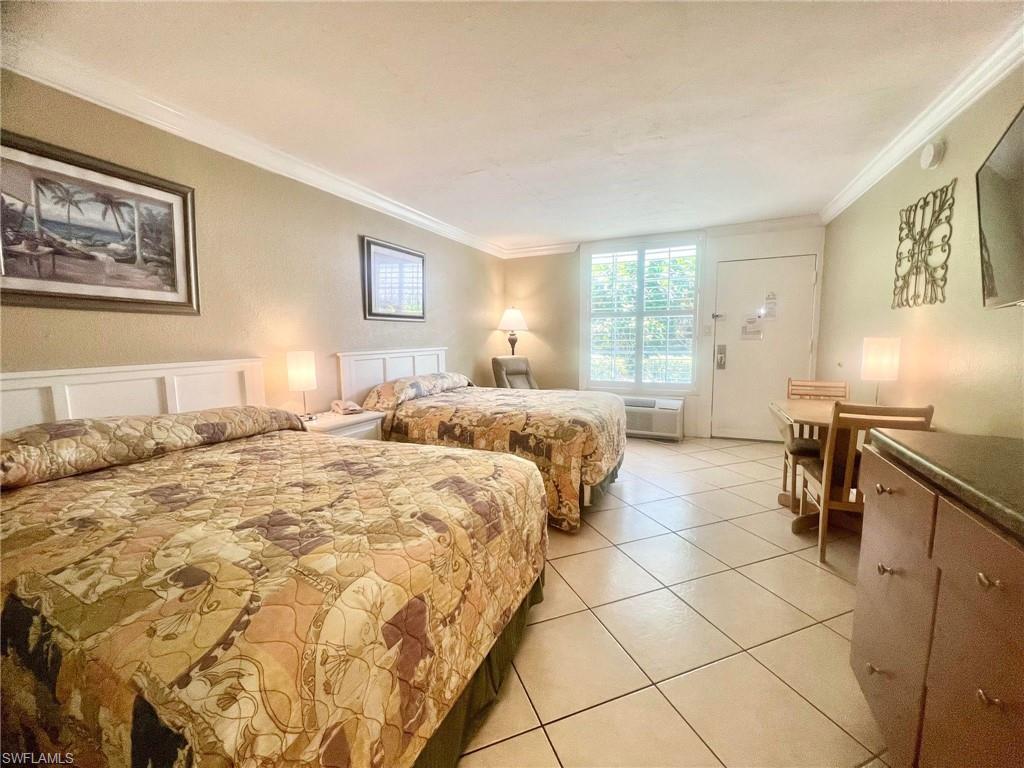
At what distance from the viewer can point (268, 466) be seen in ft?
5.32

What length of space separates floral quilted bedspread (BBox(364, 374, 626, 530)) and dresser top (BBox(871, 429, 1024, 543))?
151 cm

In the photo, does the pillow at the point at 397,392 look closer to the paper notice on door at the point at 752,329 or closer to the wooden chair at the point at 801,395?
the wooden chair at the point at 801,395

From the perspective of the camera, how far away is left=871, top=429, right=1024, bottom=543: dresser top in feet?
2.43

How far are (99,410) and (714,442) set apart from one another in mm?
5154

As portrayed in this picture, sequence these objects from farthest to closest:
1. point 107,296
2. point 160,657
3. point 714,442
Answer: point 714,442 < point 107,296 < point 160,657

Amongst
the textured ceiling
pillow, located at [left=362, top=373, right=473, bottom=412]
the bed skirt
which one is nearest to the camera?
the bed skirt

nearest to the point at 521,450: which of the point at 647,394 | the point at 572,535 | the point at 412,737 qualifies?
the point at 572,535

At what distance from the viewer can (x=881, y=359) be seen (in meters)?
2.41

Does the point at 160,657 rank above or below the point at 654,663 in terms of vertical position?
above

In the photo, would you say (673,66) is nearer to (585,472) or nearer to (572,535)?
(585,472)

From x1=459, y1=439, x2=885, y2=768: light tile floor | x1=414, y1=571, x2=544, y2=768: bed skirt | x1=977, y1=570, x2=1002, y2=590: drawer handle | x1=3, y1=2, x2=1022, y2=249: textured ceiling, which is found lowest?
x1=459, y1=439, x2=885, y2=768: light tile floor

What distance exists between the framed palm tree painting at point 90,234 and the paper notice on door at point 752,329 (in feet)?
16.2

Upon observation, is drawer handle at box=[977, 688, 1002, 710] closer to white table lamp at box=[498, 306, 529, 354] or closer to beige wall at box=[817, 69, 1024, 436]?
beige wall at box=[817, 69, 1024, 436]

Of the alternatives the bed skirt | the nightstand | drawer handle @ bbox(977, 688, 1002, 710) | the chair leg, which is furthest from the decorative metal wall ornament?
the nightstand
